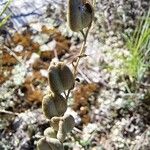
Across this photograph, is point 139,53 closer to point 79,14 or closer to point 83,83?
point 83,83

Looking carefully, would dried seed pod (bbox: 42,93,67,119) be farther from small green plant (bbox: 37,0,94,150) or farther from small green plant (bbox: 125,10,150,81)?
small green plant (bbox: 125,10,150,81)

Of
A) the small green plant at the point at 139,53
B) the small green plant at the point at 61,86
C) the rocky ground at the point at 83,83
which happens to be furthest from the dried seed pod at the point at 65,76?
the small green plant at the point at 139,53

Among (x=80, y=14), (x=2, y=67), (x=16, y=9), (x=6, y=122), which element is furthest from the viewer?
(x=16, y=9)

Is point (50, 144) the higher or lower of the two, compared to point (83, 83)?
higher

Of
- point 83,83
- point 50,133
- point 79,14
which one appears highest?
point 79,14

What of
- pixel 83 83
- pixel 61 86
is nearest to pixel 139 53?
pixel 83 83

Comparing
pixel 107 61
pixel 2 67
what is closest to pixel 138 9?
pixel 107 61

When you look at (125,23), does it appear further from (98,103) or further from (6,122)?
(6,122)
